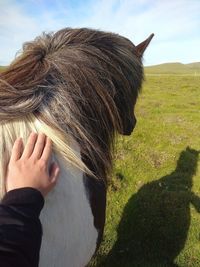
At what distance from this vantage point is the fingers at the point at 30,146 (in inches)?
76.3

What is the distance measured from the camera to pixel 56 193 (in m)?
2.24

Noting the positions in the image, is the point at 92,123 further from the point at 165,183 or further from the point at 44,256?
the point at 165,183

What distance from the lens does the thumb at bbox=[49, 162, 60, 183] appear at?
2035mm

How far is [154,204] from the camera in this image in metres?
5.86

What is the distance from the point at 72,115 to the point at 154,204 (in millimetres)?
3750

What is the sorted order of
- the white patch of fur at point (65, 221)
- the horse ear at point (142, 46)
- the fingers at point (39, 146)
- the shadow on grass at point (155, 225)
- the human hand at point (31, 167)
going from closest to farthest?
the human hand at point (31, 167) < the fingers at point (39, 146) < the white patch of fur at point (65, 221) < the horse ear at point (142, 46) < the shadow on grass at point (155, 225)

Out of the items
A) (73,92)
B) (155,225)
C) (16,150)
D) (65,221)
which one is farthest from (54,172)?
(155,225)

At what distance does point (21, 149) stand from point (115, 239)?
10.6 feet

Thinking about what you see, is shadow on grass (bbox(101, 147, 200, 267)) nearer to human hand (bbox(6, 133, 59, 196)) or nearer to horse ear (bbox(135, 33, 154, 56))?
horse ear (bbox(135, 33, 154, 56))

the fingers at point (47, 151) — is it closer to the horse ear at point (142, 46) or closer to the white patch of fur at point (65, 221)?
the white patch of fur at point (65, 221)

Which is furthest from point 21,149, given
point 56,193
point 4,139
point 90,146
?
point 90,146

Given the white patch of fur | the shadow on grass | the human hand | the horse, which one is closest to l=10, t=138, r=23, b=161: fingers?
the human hand

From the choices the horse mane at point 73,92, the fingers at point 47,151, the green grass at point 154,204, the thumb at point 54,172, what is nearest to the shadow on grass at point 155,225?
the green grass at point 154,204

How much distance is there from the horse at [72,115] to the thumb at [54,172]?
5.6 inches
